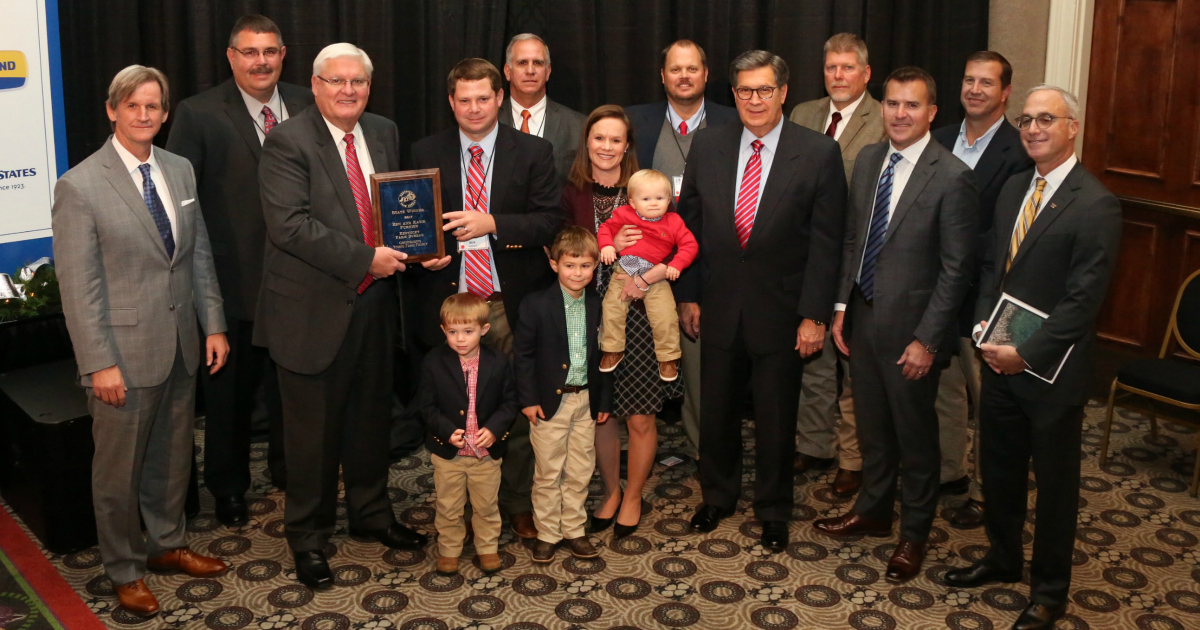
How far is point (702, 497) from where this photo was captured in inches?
190

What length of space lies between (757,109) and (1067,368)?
1455mm

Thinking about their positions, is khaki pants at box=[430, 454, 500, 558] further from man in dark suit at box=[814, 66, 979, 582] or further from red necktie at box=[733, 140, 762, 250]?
man in dark suit at box=[814, 66, 979, 582]

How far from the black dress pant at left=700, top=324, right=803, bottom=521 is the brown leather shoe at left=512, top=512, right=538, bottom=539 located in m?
0.77

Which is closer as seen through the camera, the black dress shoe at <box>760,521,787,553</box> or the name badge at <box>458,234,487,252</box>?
the name badge at <box>458,234,487,252</box>

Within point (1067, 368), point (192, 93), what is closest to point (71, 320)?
point (192, 93)

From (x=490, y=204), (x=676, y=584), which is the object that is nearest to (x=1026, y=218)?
(x=676, y=584)

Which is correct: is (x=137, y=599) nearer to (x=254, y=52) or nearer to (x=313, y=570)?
(x=313, y=570)

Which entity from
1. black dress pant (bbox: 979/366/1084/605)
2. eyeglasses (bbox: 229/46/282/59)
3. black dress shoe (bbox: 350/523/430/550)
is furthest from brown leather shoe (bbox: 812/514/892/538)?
eyeglasses (bbox: 229/46/282/59)

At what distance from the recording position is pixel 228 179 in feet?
14.9

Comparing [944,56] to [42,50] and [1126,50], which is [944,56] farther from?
[42,50]

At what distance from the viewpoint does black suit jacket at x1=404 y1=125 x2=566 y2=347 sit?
4.17 m

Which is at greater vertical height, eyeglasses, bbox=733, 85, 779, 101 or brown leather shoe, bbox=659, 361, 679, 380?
eyeglasses, bbox=733, 85, 779, 101

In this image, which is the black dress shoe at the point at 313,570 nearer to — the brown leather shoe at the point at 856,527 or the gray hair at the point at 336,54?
the gray hair at the point at 336,54

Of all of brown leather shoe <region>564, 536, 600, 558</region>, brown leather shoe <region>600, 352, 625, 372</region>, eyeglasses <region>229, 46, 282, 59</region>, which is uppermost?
eyeglasses <region>229, 46, 282, 59</region>
